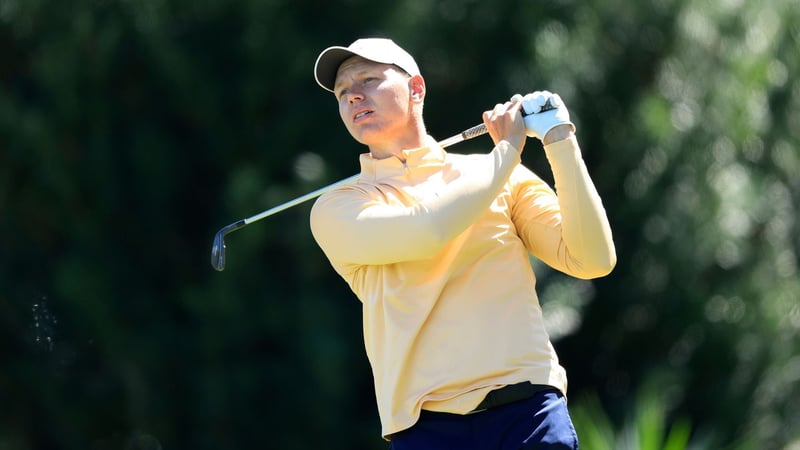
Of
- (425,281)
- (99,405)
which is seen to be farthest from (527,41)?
(425,281)

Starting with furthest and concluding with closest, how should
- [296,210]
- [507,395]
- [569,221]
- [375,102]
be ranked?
[296,210] → [375,102] → [569,221] → [507,395]

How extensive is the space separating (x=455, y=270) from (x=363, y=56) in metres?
0.57

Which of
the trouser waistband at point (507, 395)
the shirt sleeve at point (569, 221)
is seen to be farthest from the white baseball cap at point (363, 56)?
the trouser waistband at point (507, 395)

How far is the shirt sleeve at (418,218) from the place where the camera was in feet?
9.07

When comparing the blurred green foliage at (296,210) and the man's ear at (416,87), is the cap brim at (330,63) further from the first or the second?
the blurred green foliage at (296,210)

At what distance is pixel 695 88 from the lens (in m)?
8.36

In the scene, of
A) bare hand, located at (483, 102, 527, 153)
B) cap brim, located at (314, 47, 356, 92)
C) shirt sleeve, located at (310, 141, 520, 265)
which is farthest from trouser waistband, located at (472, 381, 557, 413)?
cap brim, located at (314, 47, 356, 92)

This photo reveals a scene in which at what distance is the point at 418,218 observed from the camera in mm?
2771

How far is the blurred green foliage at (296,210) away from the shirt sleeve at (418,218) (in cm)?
416

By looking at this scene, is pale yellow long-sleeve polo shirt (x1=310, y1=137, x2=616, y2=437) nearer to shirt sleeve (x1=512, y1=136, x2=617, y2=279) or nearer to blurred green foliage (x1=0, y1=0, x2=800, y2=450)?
shirt sleeve (x1=512, y1=136, x2=617, y2=279)

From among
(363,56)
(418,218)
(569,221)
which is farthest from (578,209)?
(363,56)

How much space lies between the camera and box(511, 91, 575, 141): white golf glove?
2883 millimetres

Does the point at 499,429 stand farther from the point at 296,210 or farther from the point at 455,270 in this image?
the point at 296,210

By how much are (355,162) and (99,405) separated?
2212 millimetres
